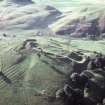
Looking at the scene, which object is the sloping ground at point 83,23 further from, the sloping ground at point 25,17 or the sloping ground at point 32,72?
the sloping ground at point 32,72

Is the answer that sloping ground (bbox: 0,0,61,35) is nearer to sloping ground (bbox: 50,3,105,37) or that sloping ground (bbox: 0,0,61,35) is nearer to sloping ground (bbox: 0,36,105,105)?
sloping ground (bbox: 50,3,105,37)

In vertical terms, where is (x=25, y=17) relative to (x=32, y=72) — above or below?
above

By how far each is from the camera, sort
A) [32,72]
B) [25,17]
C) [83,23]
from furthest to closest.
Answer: [25,17], [83,23], [32,72]

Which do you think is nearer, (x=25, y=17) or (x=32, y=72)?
(x=32, y=72)

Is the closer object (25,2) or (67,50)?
(67,50)

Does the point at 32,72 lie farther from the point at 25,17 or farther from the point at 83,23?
the point at 25,17

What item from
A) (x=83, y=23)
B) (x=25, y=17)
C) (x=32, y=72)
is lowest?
(x=32, y=72)

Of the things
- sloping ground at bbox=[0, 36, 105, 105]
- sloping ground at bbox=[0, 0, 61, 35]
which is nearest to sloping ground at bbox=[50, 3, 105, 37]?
sloping ground at bbox=[0, 0, 61, 35]

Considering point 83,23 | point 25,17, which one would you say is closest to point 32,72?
point 83,23

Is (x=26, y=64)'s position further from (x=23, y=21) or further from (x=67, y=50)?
(x=23, y=21)

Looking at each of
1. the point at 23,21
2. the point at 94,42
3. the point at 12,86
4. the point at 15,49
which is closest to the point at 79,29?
the point at 94,42

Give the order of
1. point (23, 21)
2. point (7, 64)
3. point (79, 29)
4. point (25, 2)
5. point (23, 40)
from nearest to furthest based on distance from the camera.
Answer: point (7, 64) < point (23, 40) < point (79, 29) < point (23, 21) < point (25, 2)
